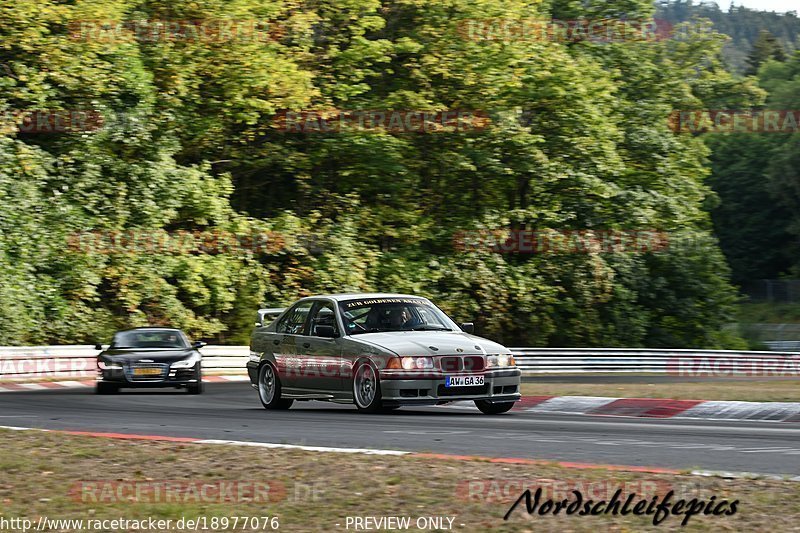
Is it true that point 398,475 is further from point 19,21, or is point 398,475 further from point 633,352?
point 633,352

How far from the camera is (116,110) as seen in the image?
3294 centimetres

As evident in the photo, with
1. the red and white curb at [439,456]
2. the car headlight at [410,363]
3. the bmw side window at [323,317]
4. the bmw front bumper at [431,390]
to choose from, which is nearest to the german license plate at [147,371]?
the bmw side window at [323,317]

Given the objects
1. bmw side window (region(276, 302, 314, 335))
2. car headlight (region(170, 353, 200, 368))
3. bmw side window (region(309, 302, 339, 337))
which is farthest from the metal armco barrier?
bmw side window (region(309, 302, 339, 337))

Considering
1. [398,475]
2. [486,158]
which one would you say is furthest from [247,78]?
[398,475]

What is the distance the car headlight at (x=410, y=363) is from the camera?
14.4 meters

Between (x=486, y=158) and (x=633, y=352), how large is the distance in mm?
7366

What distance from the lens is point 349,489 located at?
7754mm

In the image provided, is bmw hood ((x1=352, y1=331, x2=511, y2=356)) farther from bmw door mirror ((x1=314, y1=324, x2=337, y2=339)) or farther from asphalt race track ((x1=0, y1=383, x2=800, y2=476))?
asphalt race track ((x1=0, y1=383, x2=800, y2=476))

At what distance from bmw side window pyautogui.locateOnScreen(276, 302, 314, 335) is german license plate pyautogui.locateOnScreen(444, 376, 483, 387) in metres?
2.60

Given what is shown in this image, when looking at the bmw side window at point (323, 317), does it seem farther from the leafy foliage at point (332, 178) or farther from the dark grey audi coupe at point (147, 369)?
the leafy foliage at point (332, 178)

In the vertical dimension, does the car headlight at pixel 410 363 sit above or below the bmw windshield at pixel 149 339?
below

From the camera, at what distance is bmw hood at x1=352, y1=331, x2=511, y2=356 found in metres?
14.6

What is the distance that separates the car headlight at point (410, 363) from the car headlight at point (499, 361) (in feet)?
2.35

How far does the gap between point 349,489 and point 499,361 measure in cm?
732
